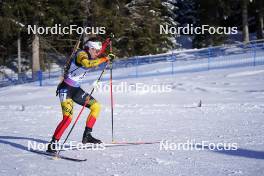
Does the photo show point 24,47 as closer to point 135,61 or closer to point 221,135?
point 135,61

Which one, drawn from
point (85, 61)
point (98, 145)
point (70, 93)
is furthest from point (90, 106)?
point (85, 61)

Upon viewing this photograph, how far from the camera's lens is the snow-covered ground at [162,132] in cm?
666

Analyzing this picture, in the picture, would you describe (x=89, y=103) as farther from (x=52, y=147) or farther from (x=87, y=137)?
(x=52, y=147)

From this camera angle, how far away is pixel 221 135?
29.9ft

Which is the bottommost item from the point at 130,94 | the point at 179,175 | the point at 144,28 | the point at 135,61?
the point at 179,175

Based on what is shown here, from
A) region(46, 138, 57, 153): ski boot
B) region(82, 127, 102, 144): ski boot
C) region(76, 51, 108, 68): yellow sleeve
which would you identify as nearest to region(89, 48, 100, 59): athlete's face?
region(76, 51, 108, 68): yellow sleeve

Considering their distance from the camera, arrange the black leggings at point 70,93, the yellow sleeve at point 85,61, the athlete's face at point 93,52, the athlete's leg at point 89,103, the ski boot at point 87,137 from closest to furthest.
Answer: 1. the yellow sleeve at point 85,61
2. the athlete's face at point 93,52
3. the black leggings at point 70,93
4. the athlete's leg at point 89,103
5. the ski boot at point 87,137

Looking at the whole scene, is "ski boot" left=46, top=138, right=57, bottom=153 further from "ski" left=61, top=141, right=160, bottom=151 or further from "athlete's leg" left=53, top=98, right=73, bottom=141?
"ski" left=61, top=141, right=160, bottom=151

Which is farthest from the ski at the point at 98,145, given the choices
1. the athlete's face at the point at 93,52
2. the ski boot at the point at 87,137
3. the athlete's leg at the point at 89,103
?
the athlete's face at the point at 93,52

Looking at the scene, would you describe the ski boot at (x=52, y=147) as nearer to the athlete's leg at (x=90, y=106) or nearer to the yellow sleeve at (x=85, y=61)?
the athlete's leg at (x=90, y=106)

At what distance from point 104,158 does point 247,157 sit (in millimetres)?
2290

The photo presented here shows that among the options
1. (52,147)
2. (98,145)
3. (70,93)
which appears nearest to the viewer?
(52,147)

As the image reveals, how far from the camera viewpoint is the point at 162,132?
9938 millimetres

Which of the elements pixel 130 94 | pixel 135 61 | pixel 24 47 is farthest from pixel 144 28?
pixel 130 94
